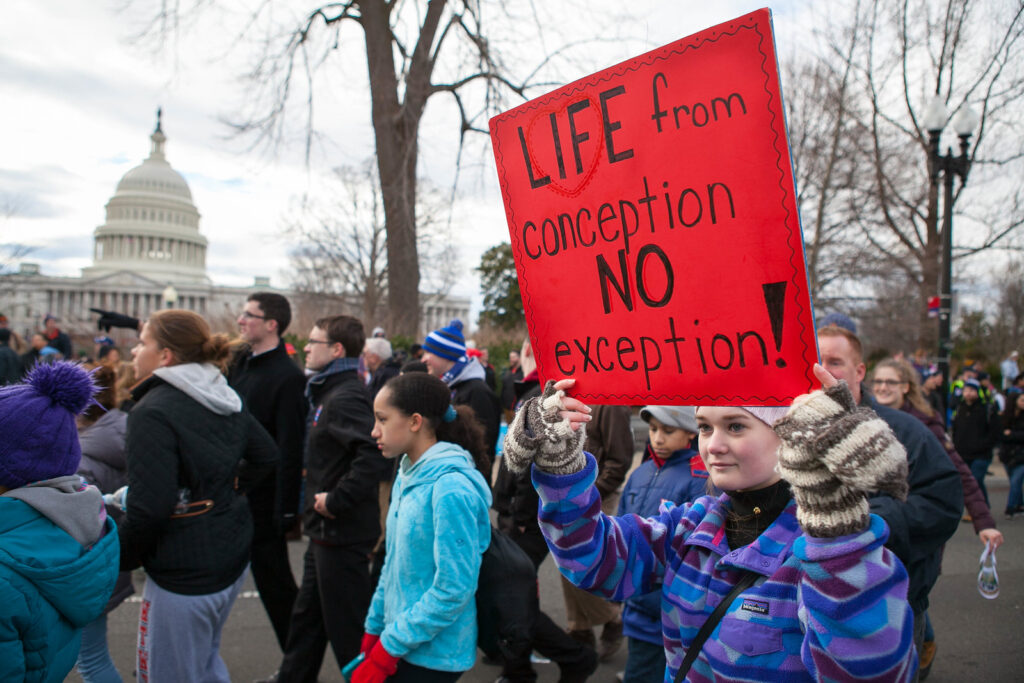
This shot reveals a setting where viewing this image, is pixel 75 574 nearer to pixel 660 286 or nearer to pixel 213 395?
pixel 213 395

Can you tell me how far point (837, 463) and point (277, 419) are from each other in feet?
12.2

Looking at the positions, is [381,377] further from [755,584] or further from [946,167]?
[946,167]

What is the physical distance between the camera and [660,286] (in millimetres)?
1786

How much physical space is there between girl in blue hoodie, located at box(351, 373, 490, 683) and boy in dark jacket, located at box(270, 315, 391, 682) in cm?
75

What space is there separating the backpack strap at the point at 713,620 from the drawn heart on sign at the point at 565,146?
107 cm

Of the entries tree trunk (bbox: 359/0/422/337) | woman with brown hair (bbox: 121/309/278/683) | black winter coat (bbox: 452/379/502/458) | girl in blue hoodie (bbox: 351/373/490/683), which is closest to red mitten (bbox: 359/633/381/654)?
girl in blue hoodie (bbox: 351/373/490/683)

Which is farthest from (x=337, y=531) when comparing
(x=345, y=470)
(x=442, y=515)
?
(x=442, y=515)

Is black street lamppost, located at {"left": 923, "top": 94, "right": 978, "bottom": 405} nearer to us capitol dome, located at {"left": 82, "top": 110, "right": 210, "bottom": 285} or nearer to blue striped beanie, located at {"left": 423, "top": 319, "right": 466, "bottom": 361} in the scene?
blue striped beanie, located at {"left": 423, "top": 319, "right": 466, "bottom": 361}

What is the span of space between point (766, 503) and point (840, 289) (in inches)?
811

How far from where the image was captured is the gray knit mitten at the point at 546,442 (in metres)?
1.80

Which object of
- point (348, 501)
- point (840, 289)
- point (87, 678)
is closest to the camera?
point (87, 678)

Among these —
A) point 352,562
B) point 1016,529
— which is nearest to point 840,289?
point 1016,529

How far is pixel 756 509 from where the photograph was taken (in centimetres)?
175

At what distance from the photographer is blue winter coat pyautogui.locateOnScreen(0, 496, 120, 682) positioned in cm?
200
